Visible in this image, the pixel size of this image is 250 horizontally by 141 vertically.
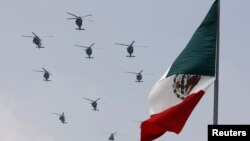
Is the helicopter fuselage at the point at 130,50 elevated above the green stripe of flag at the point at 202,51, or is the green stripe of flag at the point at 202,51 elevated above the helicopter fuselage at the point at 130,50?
the helicopter fuselage at the point at 130,50

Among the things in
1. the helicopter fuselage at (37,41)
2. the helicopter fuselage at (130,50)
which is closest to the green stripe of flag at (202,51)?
the helicopter fuselage at (130,50)

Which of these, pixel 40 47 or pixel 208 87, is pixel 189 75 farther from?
pixel 40 47

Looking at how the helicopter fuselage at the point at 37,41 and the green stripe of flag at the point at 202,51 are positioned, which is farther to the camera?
the helicopter fuselage at the point at 37,41

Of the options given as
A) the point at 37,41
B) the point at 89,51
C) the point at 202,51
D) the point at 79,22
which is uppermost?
the point at 79,22

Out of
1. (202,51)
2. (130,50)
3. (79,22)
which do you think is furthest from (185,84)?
(130,50)

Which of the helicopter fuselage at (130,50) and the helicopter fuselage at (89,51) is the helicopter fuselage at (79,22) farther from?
the helicopter fuselage at (130,50)

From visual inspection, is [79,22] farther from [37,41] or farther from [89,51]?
[37,41]

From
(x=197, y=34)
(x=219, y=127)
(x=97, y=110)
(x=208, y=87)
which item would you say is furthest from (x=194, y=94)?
(x=97, y=110)

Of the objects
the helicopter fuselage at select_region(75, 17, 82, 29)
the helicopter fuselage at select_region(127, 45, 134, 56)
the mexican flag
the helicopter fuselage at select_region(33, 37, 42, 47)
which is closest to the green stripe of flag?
the mexican flag
